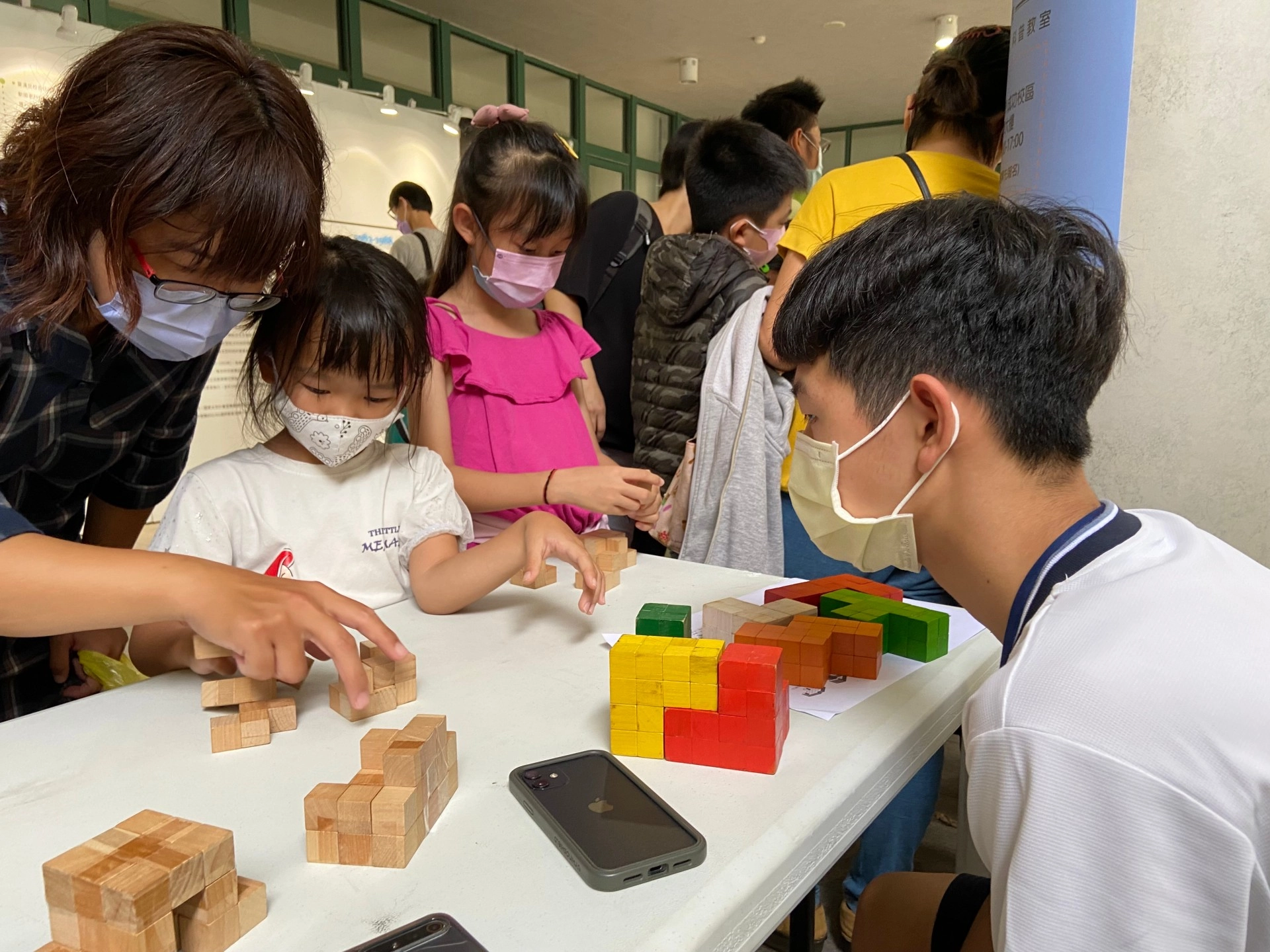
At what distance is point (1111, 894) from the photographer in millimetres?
652

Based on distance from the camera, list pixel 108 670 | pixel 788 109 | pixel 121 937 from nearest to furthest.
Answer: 1. pixel 121 937
2. pixel 108 670
3. pixel 788 109

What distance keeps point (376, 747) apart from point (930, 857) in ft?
6.15

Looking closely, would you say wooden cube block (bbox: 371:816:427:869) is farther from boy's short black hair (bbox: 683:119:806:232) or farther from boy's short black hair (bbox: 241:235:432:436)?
boy's short black hair (bbox: 683:119:806:232)

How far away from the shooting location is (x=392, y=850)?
0.72m

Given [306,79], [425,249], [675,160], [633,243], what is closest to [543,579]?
[633,243]

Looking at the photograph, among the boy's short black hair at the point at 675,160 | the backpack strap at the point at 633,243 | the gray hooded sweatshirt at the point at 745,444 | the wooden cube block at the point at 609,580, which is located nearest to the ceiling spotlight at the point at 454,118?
the boy's short black hair at the point at 675,160

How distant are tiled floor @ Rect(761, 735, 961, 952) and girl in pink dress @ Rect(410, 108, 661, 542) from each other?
1.01 metres

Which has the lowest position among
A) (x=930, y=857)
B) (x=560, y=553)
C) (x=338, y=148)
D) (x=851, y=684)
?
(x=930, y=857)

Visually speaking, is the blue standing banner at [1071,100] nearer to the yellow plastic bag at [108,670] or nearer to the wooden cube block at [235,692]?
the wooden cube block at [235,692]

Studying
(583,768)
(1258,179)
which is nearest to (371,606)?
(583,768)

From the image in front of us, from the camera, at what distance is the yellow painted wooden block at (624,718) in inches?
36.2

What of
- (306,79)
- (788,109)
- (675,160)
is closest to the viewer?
(788,109)

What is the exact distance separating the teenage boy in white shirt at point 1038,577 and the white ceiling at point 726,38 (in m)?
6.70

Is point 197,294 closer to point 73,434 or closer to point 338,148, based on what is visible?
point 73,434
